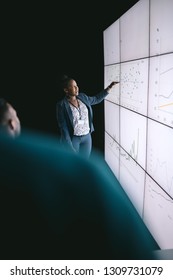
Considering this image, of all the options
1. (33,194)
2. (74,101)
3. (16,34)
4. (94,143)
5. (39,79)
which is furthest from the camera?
(94,143)

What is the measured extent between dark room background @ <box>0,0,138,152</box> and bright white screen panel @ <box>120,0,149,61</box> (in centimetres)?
86

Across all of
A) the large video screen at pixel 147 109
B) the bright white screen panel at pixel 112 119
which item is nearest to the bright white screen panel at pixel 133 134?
the large video screen at pixel 147 109

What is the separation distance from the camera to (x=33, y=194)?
1.72 ft

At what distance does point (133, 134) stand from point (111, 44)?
148cm

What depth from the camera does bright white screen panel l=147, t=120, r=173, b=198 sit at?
195 centimetres

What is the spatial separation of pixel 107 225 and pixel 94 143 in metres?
4.03

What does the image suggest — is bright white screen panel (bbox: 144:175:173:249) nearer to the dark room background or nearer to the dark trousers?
the dark trousers

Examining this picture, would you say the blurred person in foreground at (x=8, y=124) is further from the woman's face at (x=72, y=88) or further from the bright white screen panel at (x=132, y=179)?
the woman's face at (x=72, y=88)

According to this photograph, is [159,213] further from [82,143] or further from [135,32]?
[135,32]

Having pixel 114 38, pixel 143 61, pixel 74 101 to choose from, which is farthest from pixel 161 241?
pixel 114 38

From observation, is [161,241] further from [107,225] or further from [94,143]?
[94,143]

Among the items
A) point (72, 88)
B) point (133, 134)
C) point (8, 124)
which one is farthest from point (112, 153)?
point (8, 124)

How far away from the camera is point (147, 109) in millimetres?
2291

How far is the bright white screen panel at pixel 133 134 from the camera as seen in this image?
2.49m
